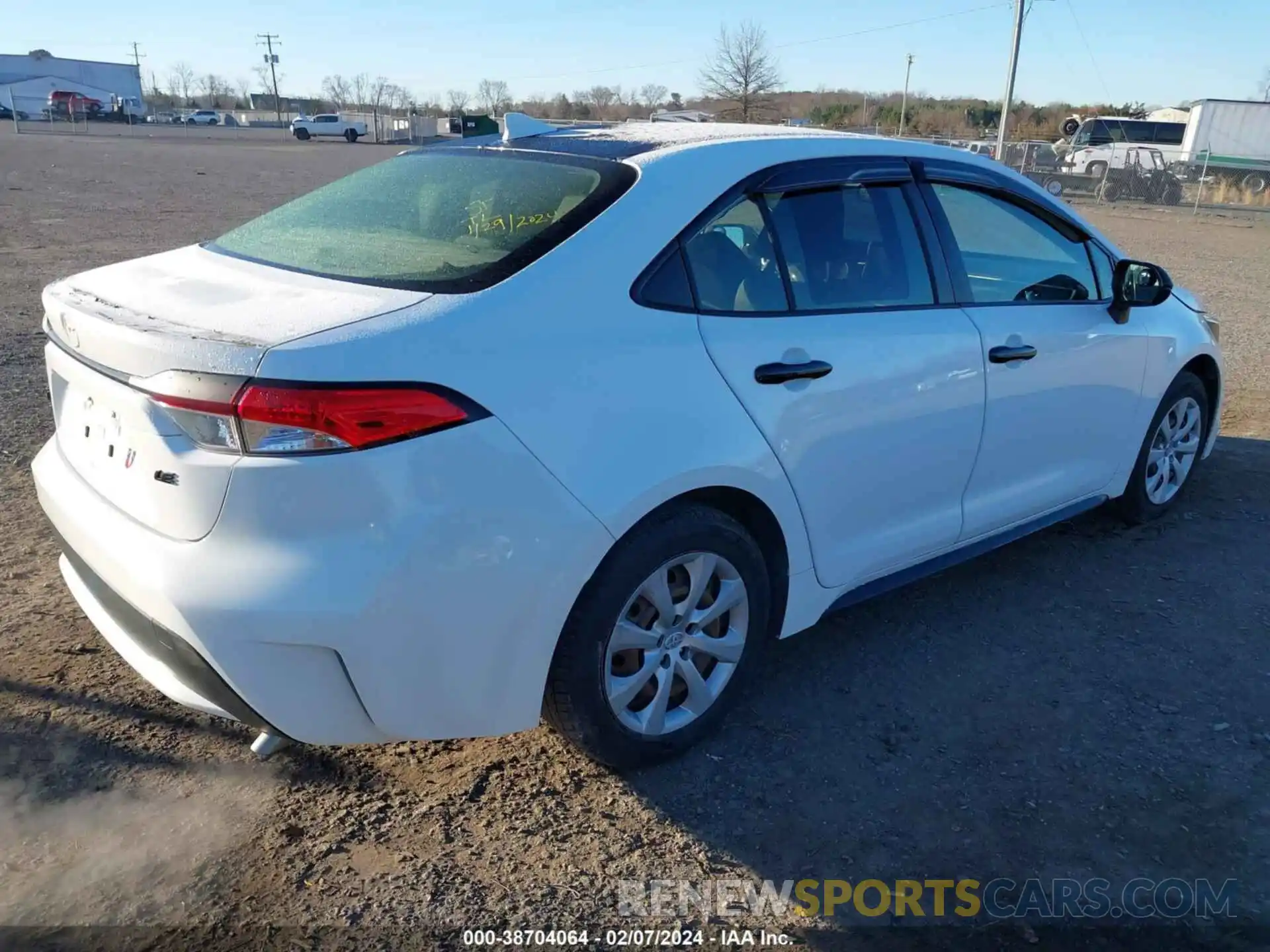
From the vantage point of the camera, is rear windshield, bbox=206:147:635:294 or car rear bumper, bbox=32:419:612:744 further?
rear windshield, bbox=206:147:635:294

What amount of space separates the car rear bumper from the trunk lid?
3.4 inches

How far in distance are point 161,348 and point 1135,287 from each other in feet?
12.1

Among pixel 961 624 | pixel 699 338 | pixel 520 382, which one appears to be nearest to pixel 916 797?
pixel 961 624

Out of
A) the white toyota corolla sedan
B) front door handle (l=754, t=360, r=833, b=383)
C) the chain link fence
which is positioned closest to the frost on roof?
the white toyota corolla sedan

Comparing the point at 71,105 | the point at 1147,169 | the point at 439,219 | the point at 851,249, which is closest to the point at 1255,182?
the point at 1147,169

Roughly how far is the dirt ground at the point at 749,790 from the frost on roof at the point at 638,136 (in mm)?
1791

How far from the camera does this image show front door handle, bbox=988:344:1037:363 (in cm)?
354

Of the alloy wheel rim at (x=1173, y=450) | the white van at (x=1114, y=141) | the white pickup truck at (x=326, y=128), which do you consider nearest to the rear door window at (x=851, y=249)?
the alloy wheel rim at (x=1173, y=450)

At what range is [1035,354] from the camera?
145 inches

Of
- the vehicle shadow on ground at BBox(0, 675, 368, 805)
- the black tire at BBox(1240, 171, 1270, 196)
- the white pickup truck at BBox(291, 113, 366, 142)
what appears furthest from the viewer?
the white pickup truck at BBox(291, 113, 366, 142)

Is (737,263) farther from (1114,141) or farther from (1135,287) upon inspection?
(1114,141)

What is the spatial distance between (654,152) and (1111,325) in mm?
2193

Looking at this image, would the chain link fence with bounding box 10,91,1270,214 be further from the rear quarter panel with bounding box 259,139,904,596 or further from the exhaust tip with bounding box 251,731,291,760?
the exhaust tip with bounding box 251,731,291,760

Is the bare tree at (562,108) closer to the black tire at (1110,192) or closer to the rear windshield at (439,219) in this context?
the black tire at (1110,192)
